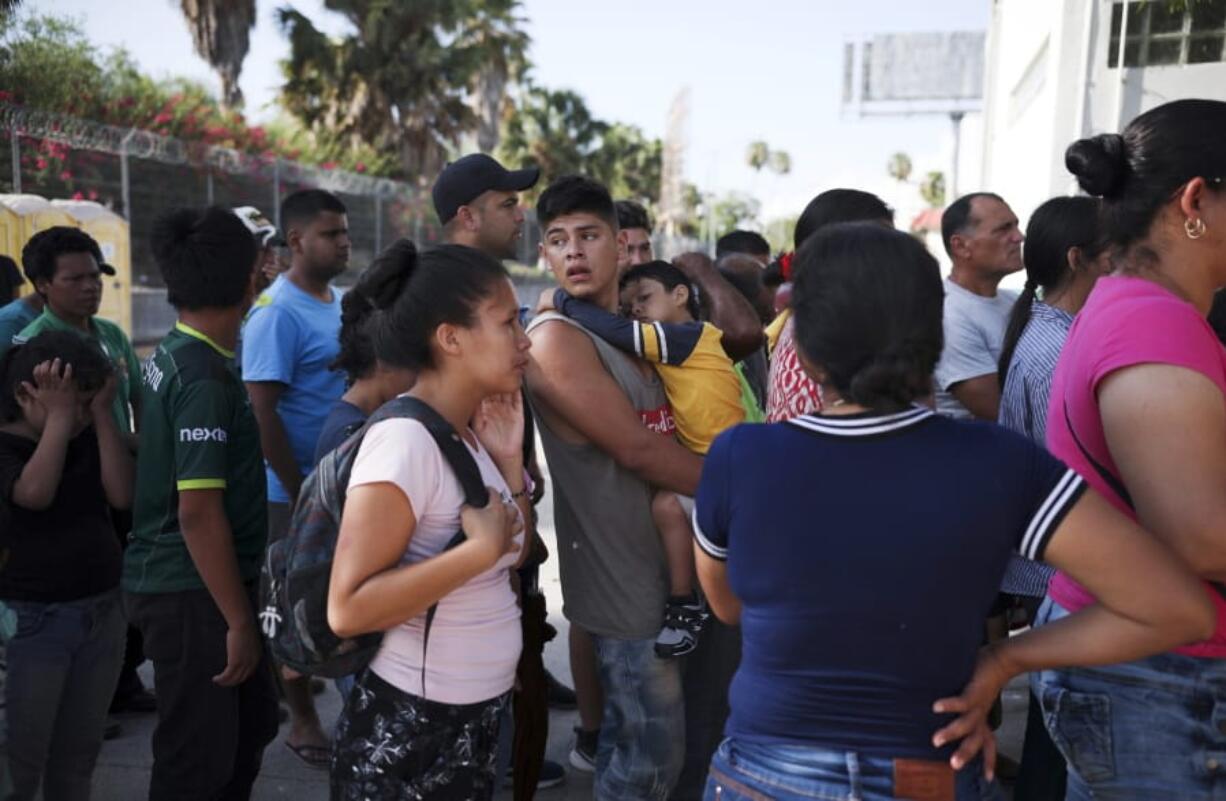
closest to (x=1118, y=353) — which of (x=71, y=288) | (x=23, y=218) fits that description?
(x=71, y=288)

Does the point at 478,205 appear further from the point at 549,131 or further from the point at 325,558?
the point at 549,131

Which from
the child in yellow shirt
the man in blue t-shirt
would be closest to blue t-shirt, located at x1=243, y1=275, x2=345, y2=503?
the man in blue t-shirt

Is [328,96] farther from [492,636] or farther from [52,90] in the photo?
[492,636]

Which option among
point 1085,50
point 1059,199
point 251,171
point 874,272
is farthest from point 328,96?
point 874,272

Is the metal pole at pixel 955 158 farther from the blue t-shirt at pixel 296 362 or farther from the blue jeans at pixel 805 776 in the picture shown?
the blue jeans at pixel 805 776

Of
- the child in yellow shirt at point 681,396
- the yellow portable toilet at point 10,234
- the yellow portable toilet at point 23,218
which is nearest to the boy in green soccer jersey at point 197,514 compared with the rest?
the child in yellow shirt at point 681,396

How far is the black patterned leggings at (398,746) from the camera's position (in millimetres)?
2029

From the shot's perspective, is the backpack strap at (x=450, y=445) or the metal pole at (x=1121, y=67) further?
the metal pole at (x=1121, y=67)

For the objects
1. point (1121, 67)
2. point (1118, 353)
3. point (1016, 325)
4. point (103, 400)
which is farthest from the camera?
point (1121, 67)

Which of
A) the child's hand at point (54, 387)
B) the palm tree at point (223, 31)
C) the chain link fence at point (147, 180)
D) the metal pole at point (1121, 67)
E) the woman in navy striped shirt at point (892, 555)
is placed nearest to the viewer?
the woman in navy striped shirt at point (892, 555)

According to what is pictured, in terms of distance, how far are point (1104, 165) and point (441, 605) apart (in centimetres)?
150

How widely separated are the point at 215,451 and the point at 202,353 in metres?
0.28

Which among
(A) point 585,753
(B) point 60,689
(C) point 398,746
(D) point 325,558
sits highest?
(D) point 325,558

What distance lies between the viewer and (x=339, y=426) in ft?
8.72
